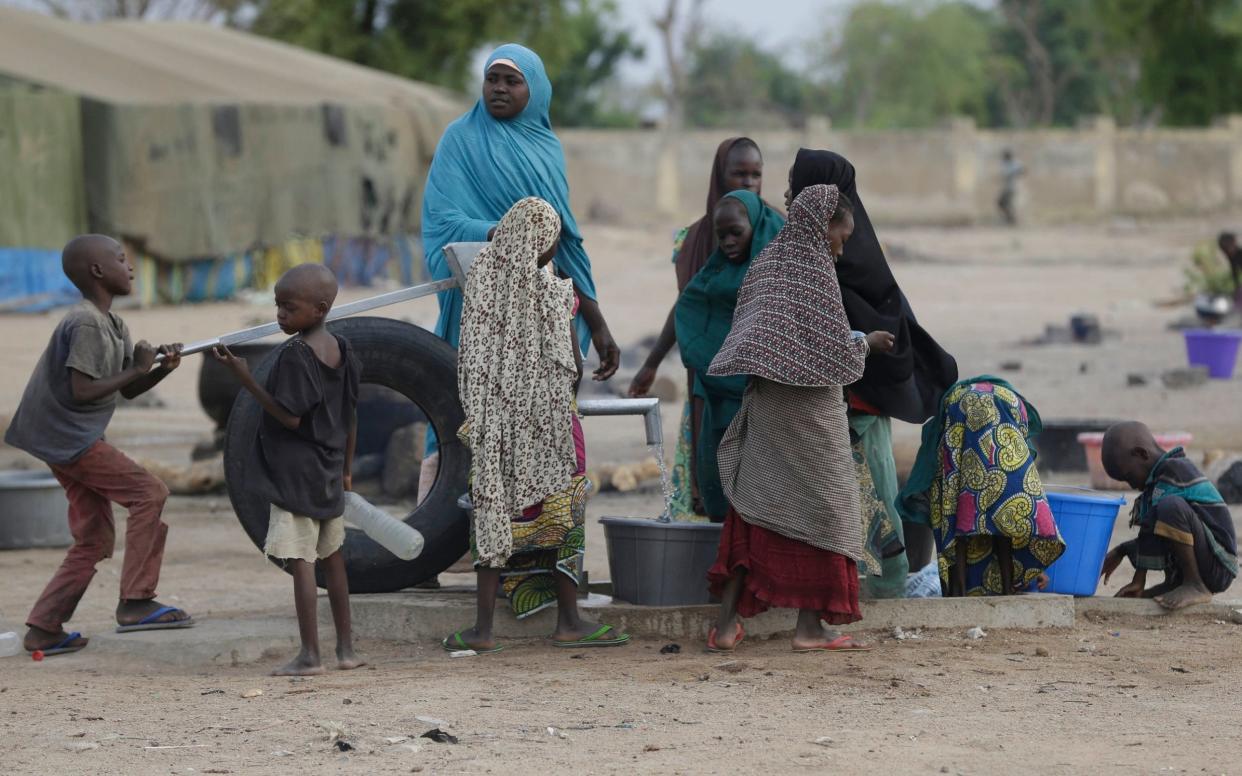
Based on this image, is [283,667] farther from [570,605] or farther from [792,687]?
[792,687]

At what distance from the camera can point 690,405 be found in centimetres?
584

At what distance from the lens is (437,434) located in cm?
584

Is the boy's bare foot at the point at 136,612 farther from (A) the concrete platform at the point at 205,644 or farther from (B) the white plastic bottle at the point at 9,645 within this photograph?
(B) the white plastic bottle at the point at 9,645

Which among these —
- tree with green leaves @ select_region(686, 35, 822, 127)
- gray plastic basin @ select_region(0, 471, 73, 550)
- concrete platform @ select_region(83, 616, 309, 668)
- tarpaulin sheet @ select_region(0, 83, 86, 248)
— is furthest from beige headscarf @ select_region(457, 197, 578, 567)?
Result: tree with green leaves @ select_region(686, 35, 822, 127)

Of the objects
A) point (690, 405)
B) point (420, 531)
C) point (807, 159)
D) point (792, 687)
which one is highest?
point (807, 159)

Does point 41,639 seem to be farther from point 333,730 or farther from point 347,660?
point 333,730

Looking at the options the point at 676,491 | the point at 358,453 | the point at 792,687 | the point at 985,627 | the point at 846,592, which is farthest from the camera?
the point at 358,453

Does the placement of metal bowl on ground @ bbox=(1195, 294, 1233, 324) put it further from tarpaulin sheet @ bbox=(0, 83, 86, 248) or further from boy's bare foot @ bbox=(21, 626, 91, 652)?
boy's bare foot @ bbox=(21, 626, 91, 652)

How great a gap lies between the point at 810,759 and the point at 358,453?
19.2 ft

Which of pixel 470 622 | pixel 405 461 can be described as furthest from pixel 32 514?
pixel 470 622

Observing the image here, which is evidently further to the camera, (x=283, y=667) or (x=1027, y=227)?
(x=1027, y=227)

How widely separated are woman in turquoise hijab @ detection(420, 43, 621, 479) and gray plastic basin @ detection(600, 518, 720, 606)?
0.59m

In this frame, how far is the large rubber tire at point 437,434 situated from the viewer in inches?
225

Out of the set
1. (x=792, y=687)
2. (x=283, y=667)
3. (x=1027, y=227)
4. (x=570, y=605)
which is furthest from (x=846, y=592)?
(x=1027, y=227)
